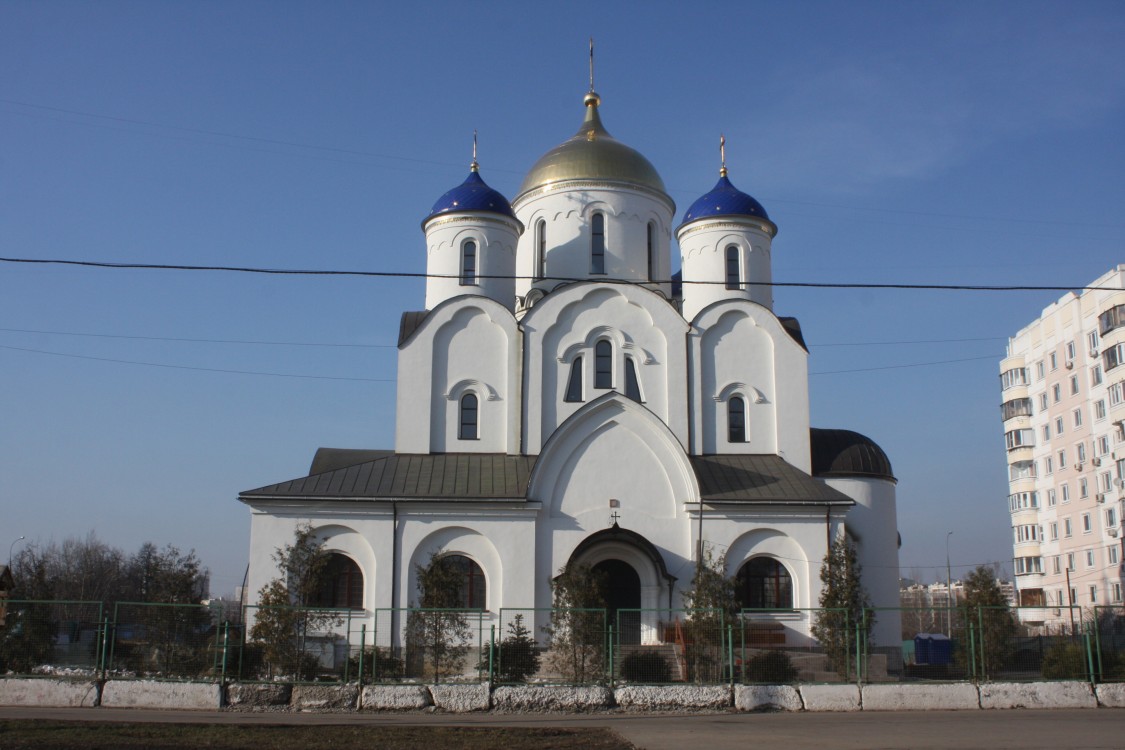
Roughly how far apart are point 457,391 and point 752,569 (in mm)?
8851

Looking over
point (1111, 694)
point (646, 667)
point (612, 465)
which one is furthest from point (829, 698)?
point (612, 465)

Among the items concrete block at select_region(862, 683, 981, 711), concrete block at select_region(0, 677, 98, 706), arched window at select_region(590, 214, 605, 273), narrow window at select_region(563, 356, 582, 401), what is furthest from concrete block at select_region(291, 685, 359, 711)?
arched window at select_region(590, 214, 605, 273)

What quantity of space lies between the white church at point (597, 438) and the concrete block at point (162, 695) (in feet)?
23.3

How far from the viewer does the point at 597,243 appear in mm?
33000

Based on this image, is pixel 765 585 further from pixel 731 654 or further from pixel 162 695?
pixel 162 695

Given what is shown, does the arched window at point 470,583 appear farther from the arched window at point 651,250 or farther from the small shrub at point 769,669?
the arched window at point 651,250

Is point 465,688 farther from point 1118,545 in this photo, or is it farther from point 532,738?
point 1118,545

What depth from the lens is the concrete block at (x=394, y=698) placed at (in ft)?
58.1

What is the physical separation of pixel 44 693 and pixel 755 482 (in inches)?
640

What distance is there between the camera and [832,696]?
18203 mm

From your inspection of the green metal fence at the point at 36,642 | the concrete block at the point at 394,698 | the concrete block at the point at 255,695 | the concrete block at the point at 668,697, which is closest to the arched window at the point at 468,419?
the green metal fence at the point at 36,642

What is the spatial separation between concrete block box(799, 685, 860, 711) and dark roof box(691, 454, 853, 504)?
26.3 feet

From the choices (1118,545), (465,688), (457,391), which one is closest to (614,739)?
(465,688)

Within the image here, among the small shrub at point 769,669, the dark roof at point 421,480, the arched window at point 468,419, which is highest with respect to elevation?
the arched window at point 468,419
